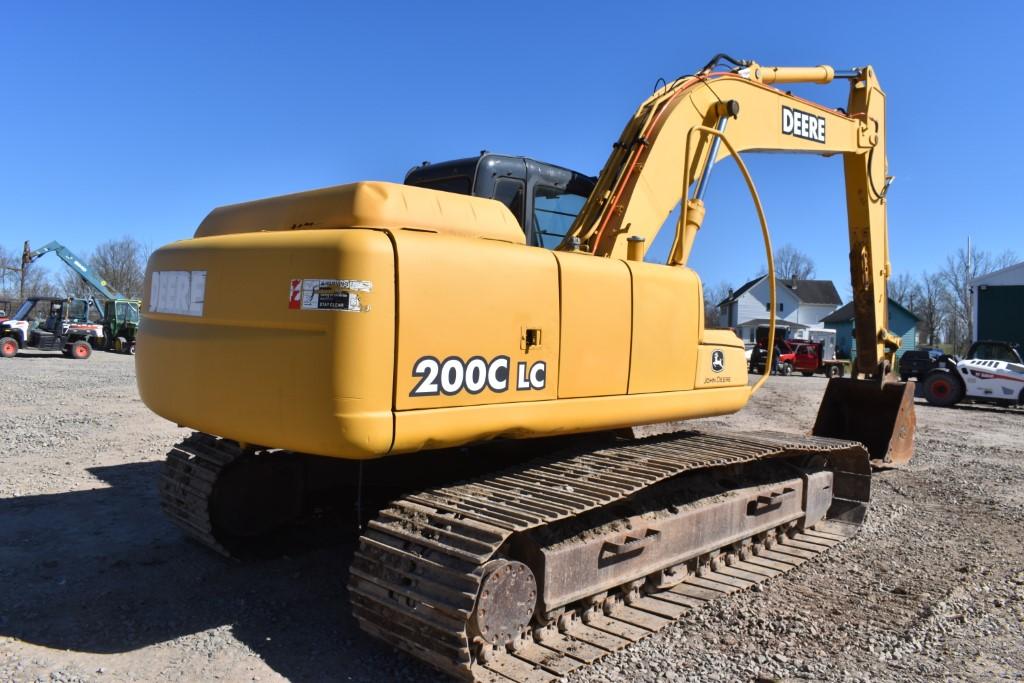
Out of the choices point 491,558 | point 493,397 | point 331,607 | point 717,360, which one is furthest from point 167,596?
point 717,360

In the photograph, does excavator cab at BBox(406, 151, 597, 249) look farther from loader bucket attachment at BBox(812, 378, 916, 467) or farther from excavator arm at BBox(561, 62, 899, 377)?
loader bucket attachment at BBox(812, 378, 916, 467)

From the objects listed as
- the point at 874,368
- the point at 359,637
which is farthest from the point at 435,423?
the point at 874,368

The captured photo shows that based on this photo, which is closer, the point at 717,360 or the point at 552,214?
the point at 717,360

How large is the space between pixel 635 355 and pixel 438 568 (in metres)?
1.70

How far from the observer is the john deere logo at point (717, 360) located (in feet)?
16.3

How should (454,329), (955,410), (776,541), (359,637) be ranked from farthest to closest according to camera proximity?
(955,410), (776,541), (359,637), (454,329)

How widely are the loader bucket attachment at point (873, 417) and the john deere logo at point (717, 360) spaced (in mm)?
3538

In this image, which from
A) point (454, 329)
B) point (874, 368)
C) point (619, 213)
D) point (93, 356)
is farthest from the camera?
point (93, 356)

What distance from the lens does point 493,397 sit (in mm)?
3641

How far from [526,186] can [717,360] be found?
5.37 feet

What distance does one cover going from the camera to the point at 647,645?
3.91m

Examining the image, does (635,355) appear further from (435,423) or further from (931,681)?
(931,681)

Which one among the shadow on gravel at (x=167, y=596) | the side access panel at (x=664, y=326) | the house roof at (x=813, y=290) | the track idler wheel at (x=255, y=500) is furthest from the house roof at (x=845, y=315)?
the shadow on gravel at (x=167, y=596)

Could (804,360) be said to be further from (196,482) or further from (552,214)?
(196,482)
